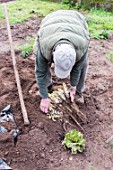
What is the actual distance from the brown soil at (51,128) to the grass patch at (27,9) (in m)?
2.77

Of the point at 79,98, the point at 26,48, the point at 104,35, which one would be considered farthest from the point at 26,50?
the point at 104,35

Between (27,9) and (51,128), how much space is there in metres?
6.07

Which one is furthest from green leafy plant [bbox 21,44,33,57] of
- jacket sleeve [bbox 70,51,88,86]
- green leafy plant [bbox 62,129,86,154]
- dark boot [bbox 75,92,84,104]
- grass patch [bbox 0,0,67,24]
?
green leafy plant [bbox 62,129,86,154]

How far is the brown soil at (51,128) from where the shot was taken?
10.2 feet

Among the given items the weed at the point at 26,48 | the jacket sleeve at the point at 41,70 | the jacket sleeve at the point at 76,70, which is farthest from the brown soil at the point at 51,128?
the jacket sleeve at the point at 76,70

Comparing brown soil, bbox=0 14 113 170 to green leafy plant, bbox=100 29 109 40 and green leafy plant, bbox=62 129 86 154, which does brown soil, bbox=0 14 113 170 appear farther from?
green leafy plant, bbox=100 29 109 40

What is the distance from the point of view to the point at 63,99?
380 cm

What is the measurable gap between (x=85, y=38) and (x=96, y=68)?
228 centimetres

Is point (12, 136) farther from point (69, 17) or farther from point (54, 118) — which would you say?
point (69, 17)

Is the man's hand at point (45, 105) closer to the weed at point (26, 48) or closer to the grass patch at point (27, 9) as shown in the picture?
the weed at point (26, 48)

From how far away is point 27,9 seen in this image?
864 cm

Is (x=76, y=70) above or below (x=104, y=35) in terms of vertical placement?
above

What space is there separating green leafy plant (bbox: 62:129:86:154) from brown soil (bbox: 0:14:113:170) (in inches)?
2.9

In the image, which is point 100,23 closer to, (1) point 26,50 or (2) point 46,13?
(2) point 46,13
